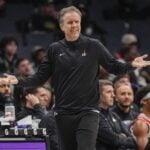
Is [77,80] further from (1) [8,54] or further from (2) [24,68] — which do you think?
(1) [8,54]

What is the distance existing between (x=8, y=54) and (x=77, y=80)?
4.42 m

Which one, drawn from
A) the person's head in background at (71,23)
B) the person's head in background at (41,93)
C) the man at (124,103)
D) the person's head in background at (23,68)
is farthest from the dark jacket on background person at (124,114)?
the person's head in background at (71,23)

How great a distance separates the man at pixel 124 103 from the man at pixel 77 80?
213 cm

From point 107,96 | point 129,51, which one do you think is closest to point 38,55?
point 129,51

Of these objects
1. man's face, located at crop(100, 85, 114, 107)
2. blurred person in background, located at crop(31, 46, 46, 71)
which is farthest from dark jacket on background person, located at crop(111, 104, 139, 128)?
blurred person in background, located at crop(31, 46, 46, 71)

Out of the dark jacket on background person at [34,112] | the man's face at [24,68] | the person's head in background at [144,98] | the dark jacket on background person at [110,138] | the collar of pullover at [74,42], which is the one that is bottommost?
the dark jacket on background person at [110,138]

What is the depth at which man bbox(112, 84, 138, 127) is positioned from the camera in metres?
7.93

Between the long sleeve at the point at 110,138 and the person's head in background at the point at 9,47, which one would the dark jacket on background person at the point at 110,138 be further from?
the person's head in background at the point at 9,47

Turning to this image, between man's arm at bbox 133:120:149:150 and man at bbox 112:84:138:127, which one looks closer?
man's arm at bbox 133:120:149:150

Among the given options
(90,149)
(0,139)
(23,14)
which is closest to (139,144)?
(90,149)

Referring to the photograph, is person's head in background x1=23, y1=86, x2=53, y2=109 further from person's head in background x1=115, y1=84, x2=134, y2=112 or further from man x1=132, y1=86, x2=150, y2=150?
man x1=132, y1=86, x2=150, y2=150

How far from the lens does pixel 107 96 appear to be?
738 cm

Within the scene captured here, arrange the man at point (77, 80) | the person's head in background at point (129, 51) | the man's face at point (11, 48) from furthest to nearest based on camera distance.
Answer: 1. the person's head in background at point (129, 51)
2. the man's face at point (11, 48)
3. the man at point (77, 80)

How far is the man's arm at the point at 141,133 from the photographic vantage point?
6.54 meters
